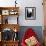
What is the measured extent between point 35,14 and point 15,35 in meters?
1.13

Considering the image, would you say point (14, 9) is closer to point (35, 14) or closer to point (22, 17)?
point (22, 17)

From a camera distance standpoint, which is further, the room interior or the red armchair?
the room interior

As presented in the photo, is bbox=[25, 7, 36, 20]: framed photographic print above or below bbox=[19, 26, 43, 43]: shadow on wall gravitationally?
above

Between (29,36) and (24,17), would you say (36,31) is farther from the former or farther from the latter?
(24,17)

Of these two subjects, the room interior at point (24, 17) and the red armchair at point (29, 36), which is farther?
the room interior at point (24, 17)

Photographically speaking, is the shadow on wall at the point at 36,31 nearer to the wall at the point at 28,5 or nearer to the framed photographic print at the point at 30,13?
the wall at the point at 28,5

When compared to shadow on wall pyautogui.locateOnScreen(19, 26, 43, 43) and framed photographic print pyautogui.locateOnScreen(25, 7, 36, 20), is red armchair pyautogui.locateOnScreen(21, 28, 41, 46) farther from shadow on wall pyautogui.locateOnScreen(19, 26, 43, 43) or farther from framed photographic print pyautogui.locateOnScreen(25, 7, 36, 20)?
framed photographic print pyautogui.locateOnScreen(25, 7, 36, 20)

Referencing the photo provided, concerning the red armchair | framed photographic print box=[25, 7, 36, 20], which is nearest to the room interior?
framed photographic print box=[25, 7, 36, 20]

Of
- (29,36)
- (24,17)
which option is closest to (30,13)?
(24,17)

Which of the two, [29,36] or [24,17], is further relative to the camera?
[24,17]

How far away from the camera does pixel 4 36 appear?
613 centimetres

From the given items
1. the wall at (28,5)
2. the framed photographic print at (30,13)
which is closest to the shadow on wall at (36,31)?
the wall at (28,5)

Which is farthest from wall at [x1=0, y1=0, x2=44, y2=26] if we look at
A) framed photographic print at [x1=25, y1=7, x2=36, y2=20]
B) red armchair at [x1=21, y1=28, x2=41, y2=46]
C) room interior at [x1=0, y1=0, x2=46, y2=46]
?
red armchair at [x1=21, y1=28, x2=41, y2=46]

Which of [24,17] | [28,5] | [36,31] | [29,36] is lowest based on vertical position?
[29,36]
